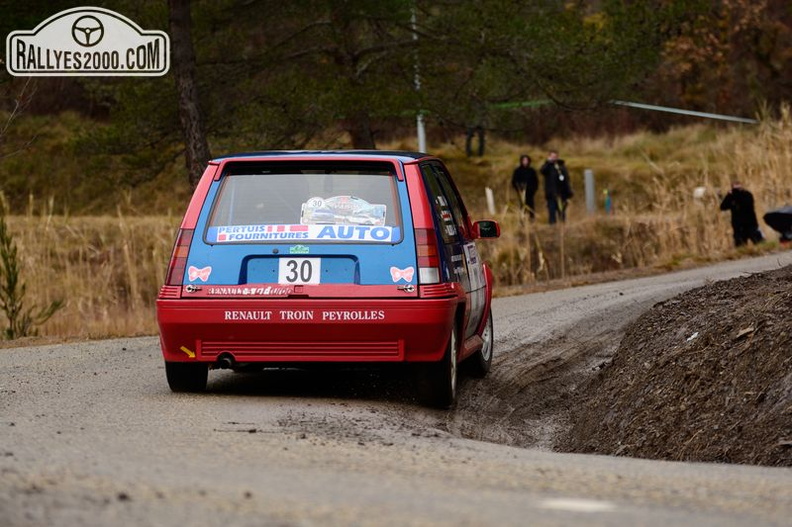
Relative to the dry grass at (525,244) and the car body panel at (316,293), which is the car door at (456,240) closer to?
Answer: the car body panel at (316,293)

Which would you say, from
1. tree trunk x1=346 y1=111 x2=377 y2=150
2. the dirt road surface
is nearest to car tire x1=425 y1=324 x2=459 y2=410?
the dirt road surface

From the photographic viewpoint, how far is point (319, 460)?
6902 mm

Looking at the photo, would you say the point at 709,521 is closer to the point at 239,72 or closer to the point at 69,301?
the point at 69,301

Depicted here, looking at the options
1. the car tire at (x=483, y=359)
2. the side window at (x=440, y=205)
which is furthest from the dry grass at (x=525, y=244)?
the side window at (x=440, y=205)

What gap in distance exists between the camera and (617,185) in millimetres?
42531

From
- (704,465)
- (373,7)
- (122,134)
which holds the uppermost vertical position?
(373,7)

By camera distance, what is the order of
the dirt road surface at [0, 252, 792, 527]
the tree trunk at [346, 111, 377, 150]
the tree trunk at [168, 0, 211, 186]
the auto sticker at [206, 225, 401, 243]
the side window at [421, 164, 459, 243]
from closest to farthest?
the dirt road surface at [0, 252, 792, 527]
the auto sticker at [206, 225, 401, 243]
the side window at [421, 164, 459, 243]
the tree trunk at [168, 0, 211, 186]
the tree trunk at [346, 111, 377, 150]

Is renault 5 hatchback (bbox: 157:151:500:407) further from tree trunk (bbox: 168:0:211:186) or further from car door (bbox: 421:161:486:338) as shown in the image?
tree trunk (bbox: 168:0:211:186)

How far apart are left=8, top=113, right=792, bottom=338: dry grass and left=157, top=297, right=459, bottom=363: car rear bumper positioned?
7088 mm

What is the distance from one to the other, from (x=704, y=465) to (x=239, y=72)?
1949cm

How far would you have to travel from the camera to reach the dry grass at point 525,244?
18.7 meters

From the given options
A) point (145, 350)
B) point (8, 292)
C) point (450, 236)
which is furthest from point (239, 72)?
point (450, 236)

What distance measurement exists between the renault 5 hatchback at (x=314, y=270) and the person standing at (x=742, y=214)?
1536 centimetres

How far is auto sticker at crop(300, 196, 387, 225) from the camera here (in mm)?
9523
